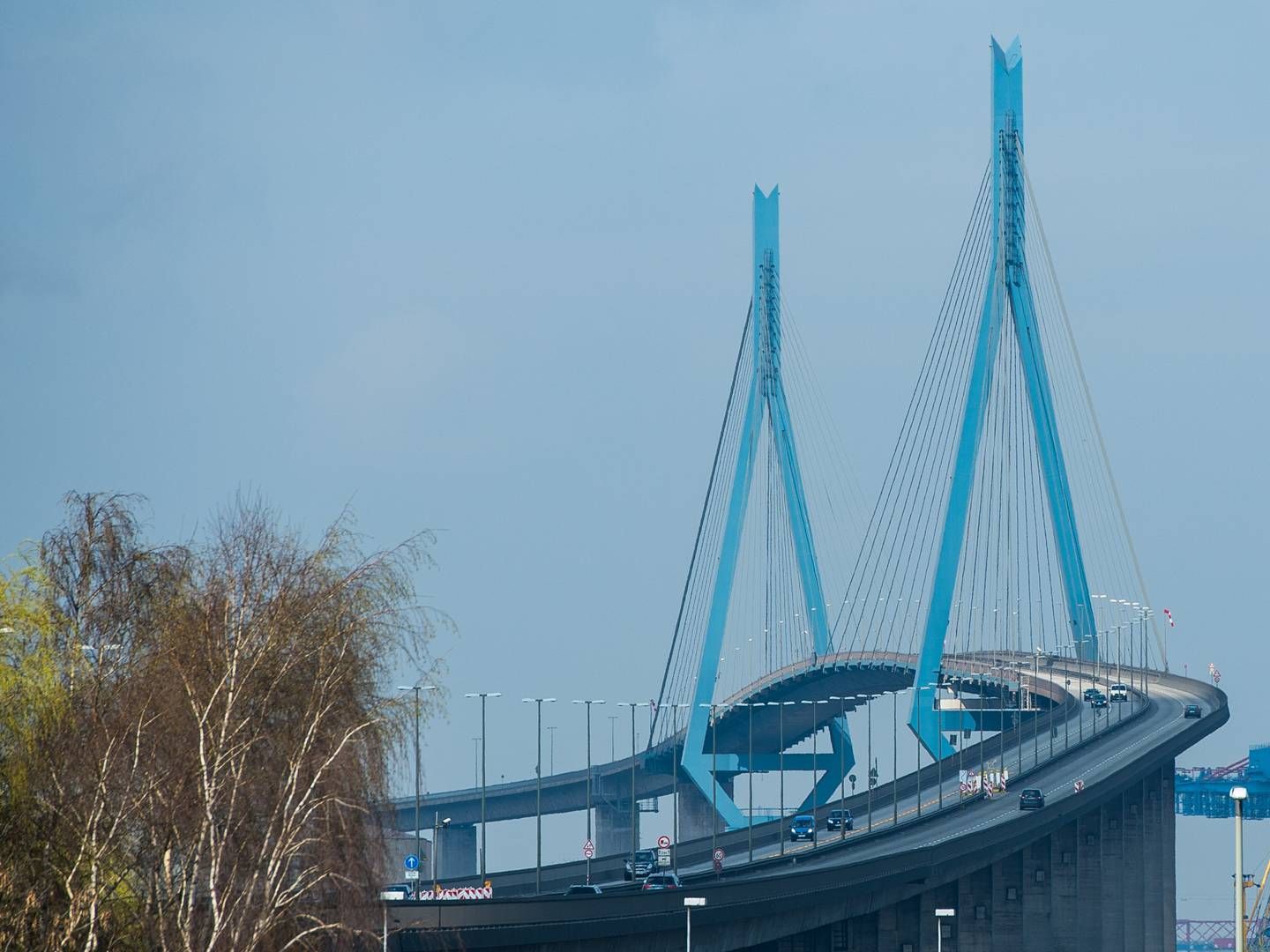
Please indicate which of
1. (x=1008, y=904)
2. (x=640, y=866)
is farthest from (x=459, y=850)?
(x=640, y=866)

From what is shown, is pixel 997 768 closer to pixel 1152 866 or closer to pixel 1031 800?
pixel 1152 866

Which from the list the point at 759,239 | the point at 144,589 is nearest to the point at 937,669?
the point at 759,239

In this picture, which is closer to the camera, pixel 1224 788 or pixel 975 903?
pixel 975 903

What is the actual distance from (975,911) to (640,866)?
14958mm

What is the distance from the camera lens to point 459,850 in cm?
16412

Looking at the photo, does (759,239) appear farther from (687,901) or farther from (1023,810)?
(687,901)

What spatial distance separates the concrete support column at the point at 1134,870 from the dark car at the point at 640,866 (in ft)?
88.0

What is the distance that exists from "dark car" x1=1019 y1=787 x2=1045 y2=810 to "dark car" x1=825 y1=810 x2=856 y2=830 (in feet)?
21.4

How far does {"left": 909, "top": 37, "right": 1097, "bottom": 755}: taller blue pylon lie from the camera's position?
9031cm

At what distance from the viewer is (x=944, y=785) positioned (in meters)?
106

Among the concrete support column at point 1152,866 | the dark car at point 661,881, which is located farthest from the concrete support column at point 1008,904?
the dark car at point 661,881

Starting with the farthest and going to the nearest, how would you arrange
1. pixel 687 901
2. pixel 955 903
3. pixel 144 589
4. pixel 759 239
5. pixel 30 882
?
pixel 759 239, pixel 955 903, pixel 687 901, pixel 144 589, pixel 30 882

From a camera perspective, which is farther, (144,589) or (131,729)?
(144,589)

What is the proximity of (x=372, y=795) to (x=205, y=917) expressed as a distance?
7.72ft
